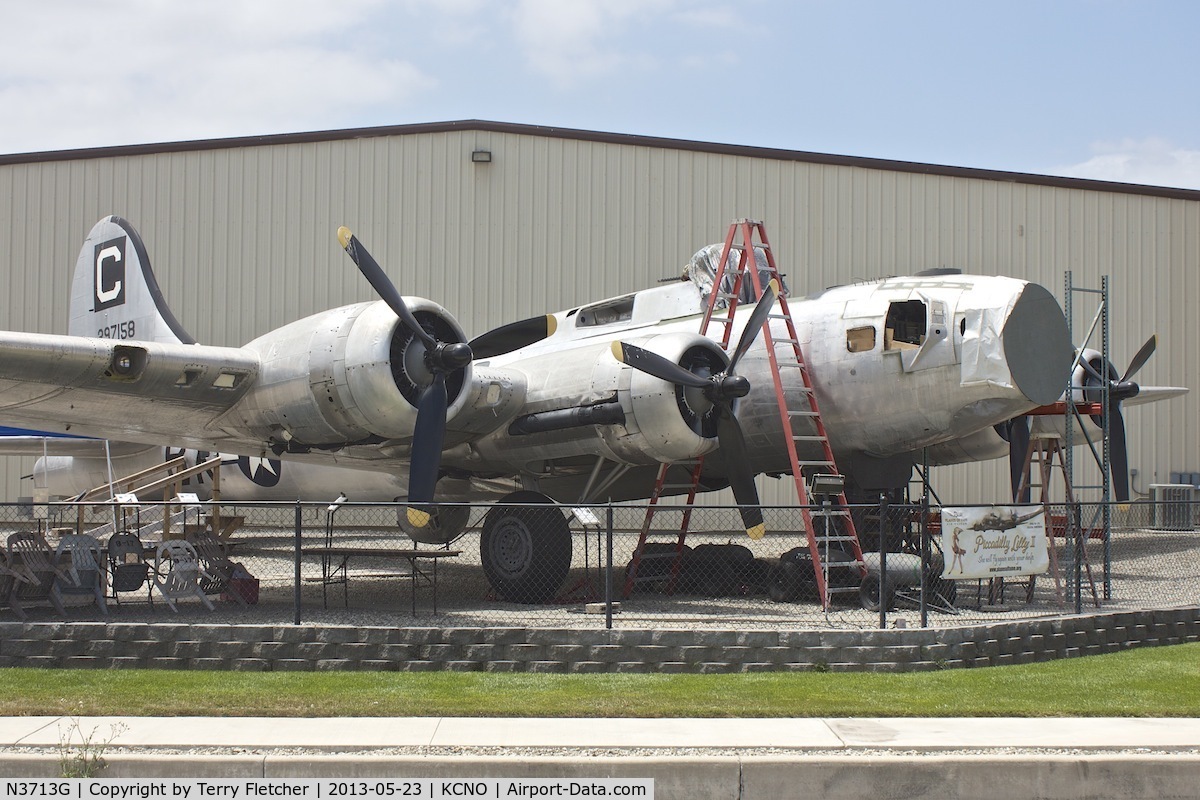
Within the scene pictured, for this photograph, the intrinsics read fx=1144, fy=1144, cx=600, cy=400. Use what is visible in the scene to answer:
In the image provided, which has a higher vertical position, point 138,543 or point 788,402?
point 788,402

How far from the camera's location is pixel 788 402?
1400 cm

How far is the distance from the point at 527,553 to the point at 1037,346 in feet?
20.7

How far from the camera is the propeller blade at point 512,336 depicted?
46.5 ft

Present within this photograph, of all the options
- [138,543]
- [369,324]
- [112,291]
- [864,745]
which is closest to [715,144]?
[112,291]

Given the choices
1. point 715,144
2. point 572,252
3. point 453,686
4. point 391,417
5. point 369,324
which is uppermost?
point 715,144

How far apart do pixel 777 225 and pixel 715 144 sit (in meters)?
2.41

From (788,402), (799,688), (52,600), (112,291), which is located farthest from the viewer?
(112,291)

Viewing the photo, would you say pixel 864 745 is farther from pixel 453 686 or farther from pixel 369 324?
pixel 369 324

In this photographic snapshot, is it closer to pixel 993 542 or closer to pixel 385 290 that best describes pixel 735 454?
pixel 993 542

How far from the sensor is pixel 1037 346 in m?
13.0

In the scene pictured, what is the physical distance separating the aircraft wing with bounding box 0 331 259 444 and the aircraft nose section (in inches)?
344

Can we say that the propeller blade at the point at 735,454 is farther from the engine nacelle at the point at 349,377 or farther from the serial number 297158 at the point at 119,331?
the serial number 297158 at the point at 119,331

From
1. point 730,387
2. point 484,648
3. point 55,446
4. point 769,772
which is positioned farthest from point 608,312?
point 55,446

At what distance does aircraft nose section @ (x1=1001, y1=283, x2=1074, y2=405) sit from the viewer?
12867mm
